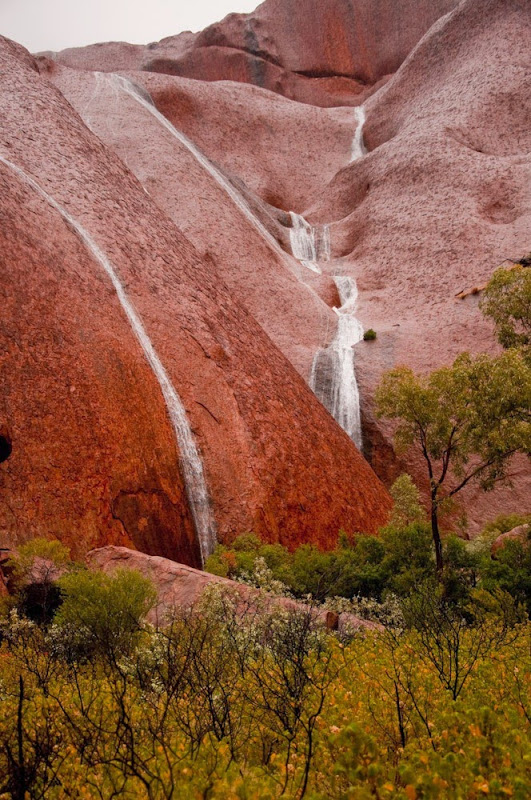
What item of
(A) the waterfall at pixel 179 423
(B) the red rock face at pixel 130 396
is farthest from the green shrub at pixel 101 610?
(A) the waterfall at pixel 179 423

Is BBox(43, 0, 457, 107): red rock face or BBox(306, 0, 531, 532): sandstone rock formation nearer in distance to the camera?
BBox(306, 0, 531, 532): sandstone rock formation

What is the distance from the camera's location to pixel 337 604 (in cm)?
1199

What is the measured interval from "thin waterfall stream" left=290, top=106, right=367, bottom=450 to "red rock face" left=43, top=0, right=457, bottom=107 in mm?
31273

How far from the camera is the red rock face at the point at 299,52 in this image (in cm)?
6359

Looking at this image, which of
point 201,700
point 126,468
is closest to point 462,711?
point 201,700

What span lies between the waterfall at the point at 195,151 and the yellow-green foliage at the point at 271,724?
30266 mm

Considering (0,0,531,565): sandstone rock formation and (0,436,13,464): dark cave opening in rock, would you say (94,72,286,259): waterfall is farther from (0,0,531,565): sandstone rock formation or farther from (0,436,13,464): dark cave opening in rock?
(0,436,13,464): dark cave opening in rock

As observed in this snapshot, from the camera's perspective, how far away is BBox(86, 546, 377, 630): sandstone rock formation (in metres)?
9.95

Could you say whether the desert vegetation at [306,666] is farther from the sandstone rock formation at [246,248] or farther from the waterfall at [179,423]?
the sandstone rock formation at [246,248]

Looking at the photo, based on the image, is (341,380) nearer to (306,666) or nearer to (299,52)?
(306,666)

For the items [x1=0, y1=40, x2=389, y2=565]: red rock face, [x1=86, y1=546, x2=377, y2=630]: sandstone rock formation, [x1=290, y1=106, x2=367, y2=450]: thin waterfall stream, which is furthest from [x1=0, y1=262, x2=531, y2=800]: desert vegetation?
[x1=290, y1=106, x2=367, y2=450]: thin waterfall stream

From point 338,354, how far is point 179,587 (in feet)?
60.7

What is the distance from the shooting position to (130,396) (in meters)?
15.0

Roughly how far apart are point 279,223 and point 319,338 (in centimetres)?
1424
